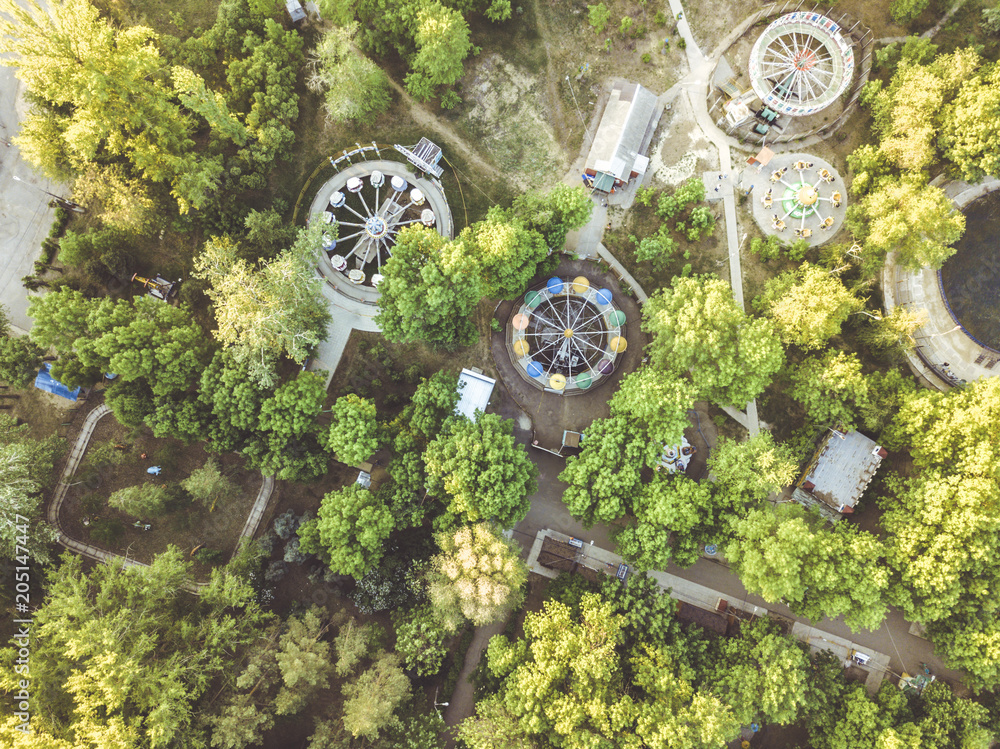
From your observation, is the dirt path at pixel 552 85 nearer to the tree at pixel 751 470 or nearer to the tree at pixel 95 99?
the tree at pixel 95 99

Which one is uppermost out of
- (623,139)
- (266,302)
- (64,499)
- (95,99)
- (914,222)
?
(623,139)

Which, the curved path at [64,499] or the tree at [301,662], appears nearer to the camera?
Result: the tree at [301,662]

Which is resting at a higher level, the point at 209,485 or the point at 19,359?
the point at 19,359

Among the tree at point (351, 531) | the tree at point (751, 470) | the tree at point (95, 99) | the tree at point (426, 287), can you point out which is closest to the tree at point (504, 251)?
the tree at point (426, 287)

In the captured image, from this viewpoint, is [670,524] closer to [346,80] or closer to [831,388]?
[831,388]

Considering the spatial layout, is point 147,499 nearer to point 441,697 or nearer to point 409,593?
point 409,593

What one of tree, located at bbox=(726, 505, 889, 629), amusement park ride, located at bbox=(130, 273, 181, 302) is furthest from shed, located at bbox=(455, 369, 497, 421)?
amusement park ride, located at bbox=(130, 273, 181, 302)

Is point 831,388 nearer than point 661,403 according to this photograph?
No

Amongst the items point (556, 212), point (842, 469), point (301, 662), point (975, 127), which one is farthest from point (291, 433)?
point (975, 127)
